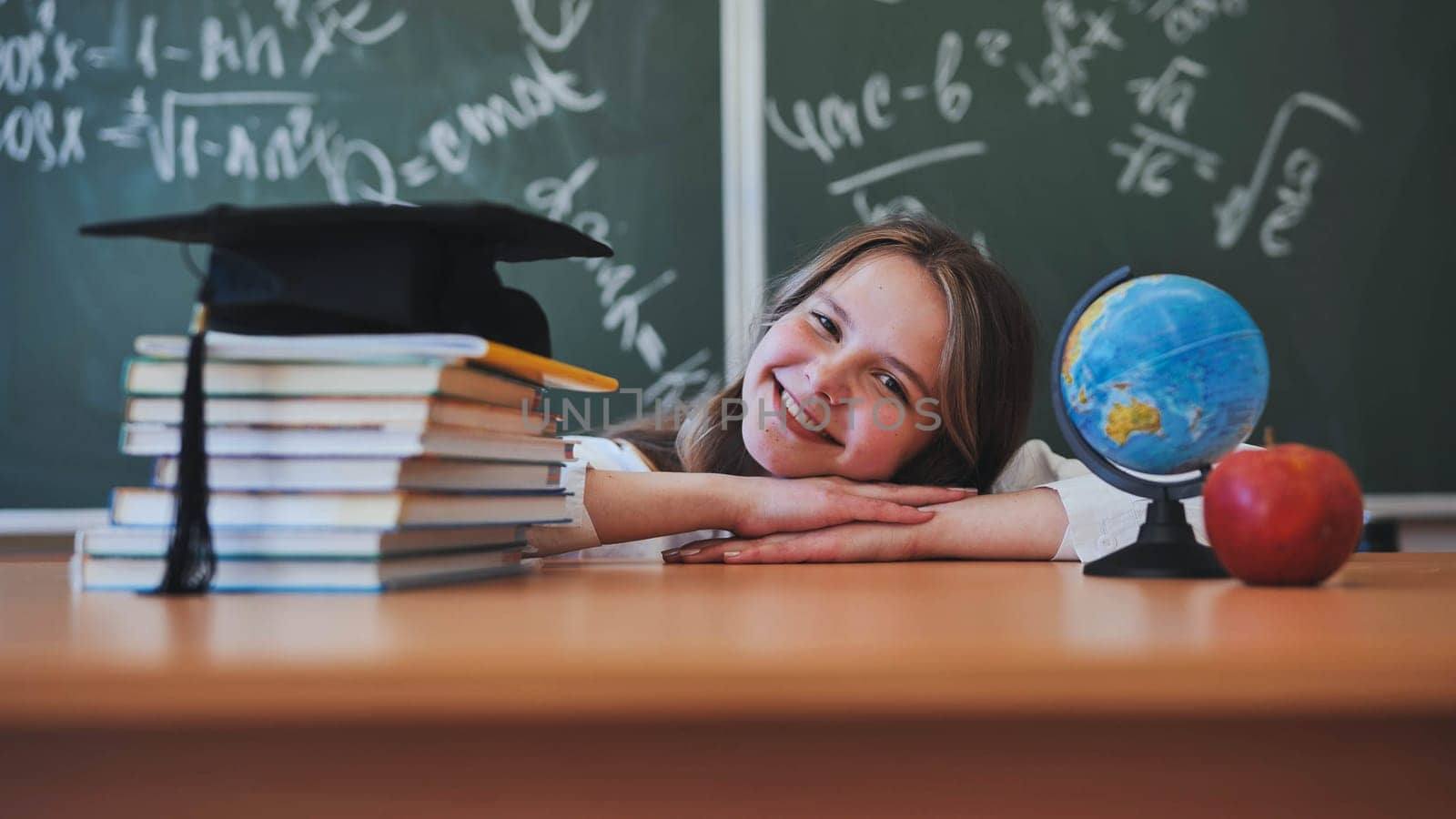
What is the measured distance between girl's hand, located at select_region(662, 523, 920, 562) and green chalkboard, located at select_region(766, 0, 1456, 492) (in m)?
1.52

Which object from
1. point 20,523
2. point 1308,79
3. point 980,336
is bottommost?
point 20,523

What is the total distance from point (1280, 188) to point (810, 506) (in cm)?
203

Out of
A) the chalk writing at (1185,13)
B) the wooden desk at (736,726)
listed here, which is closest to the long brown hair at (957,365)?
the wooden desk at (736,726)

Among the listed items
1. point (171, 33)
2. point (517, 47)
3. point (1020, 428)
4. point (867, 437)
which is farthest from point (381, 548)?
point (171, 33)

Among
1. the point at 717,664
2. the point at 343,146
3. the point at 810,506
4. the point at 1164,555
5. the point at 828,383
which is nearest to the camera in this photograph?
the point at 717,664

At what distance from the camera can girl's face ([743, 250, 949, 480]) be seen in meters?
1.51

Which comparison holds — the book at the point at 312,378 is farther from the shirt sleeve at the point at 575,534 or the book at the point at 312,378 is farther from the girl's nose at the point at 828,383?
the girl's nose at the point at 828,383

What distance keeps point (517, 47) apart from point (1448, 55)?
7.66ft

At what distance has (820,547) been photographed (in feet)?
4.01

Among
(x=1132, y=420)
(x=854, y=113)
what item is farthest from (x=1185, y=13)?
(x=1132, y=420)

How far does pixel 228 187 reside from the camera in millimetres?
2672

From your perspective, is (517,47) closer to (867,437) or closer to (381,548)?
(867,437)

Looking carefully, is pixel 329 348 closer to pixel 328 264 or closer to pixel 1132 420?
pixel 328 264

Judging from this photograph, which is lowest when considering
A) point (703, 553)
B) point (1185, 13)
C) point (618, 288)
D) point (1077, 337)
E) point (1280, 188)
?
point (703, 553)
